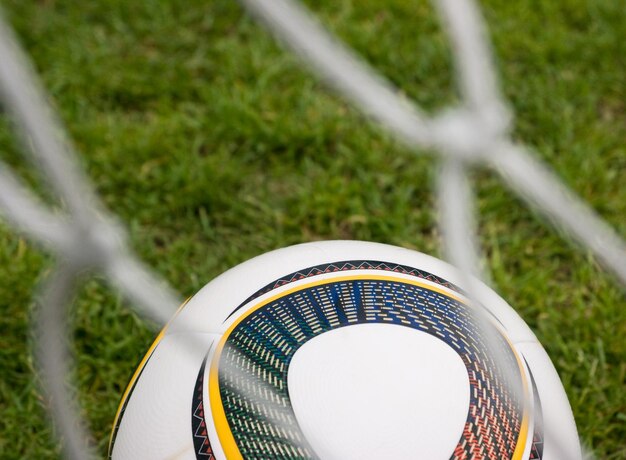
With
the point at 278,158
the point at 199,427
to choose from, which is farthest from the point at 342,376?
the point at 278,158

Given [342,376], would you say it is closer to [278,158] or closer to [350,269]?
[350,269]

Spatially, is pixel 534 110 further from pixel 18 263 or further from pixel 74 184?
pixel 74 184

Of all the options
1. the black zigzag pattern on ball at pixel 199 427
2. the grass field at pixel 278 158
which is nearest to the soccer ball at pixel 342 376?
the black zigzag pattern on ball at pixel 199 427

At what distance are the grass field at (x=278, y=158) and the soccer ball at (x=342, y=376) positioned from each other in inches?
23.1

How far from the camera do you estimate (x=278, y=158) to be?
2.62 metres

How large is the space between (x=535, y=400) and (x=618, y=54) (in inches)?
76.2

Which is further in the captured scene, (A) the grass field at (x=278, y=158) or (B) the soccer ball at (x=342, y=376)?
(A) the grass field at (x=278, y=158)

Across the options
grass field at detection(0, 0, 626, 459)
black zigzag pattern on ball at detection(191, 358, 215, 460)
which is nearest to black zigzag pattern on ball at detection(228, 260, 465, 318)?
black zigzag pattern on ball at detection(191, 358, 215, 460)

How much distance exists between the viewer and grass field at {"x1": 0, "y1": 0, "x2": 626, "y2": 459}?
2.11 meters

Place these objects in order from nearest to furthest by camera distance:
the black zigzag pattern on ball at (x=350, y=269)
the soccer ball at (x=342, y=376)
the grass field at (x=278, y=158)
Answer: the soccer ball at (x=342, y=376) < the black zigzag pattern on ball at (x=350, y=269) < the grass field at (x=278, y=158)

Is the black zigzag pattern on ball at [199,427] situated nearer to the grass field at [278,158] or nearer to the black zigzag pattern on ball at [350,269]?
the black zigzag pattern on ball at [350,269]

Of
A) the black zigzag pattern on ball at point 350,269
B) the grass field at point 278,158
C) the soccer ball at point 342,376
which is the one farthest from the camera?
the grass field at point 278,158

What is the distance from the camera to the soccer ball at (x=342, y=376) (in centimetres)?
131

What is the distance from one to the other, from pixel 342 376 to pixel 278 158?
54.1 inches
